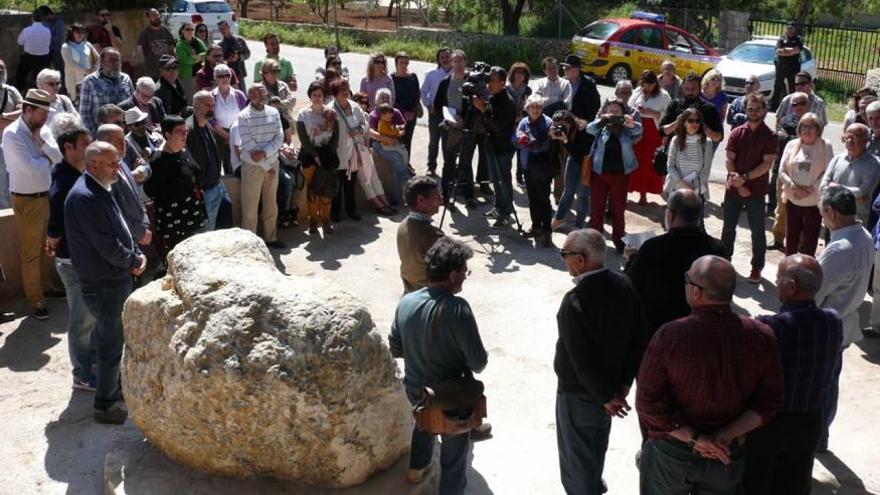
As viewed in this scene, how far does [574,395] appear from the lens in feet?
16.0

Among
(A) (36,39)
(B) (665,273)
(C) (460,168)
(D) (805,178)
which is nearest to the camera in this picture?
(B) (665,273)

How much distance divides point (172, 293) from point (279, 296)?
2.38ft

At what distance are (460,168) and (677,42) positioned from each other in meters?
13.5

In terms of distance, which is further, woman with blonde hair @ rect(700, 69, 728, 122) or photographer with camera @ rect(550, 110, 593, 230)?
woman with blonde hair @ rect(700, 69, 728, 122)

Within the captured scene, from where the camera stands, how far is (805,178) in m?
8.68

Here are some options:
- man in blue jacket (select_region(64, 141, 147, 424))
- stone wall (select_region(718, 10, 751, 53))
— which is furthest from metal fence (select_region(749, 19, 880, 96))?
man in blue jacket (select_region(64, 141, 147, 424))

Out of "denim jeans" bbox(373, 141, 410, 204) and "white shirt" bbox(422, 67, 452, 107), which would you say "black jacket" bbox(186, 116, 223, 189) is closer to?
"denim jeans" bbox(373, 141, 410, 204)

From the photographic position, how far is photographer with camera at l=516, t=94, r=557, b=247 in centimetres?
984

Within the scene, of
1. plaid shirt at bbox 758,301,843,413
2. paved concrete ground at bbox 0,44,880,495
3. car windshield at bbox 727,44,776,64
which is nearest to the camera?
plaid shirt at bbox 758,301,843,413

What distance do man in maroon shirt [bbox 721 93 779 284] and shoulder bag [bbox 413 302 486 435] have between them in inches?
196

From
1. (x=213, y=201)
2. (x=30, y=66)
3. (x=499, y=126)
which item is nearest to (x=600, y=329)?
(x=213, y=201)

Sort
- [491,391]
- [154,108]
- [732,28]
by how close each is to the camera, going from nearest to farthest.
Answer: [491,391] → [154,108] → [732,28]

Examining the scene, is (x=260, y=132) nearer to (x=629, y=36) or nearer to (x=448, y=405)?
(x=448, y=405)

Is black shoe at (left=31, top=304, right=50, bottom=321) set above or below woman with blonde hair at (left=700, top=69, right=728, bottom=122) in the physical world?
below
